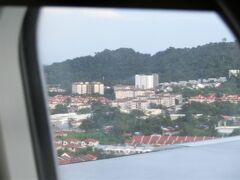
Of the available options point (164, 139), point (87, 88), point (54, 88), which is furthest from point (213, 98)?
point (54, 88)

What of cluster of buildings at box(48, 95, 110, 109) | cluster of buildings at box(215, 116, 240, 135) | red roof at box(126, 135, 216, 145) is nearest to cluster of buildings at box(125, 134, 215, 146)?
red roof at box(126, 135, 216, 145)

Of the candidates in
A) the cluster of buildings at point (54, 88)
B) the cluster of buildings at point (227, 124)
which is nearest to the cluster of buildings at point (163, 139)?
the cluster of buildings at point (227, 124)

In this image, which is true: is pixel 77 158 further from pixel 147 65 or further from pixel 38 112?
pixel 147 65

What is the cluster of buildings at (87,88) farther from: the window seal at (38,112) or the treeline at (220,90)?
the treeline at (220,90)

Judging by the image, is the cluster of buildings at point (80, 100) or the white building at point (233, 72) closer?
the white building at point (233, 72)

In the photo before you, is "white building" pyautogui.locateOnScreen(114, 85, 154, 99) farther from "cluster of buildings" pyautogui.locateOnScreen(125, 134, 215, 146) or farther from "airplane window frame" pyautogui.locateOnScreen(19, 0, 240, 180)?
"airplane window frame" pyautogui.locateOnScreen(19, 0, 240, 180)
